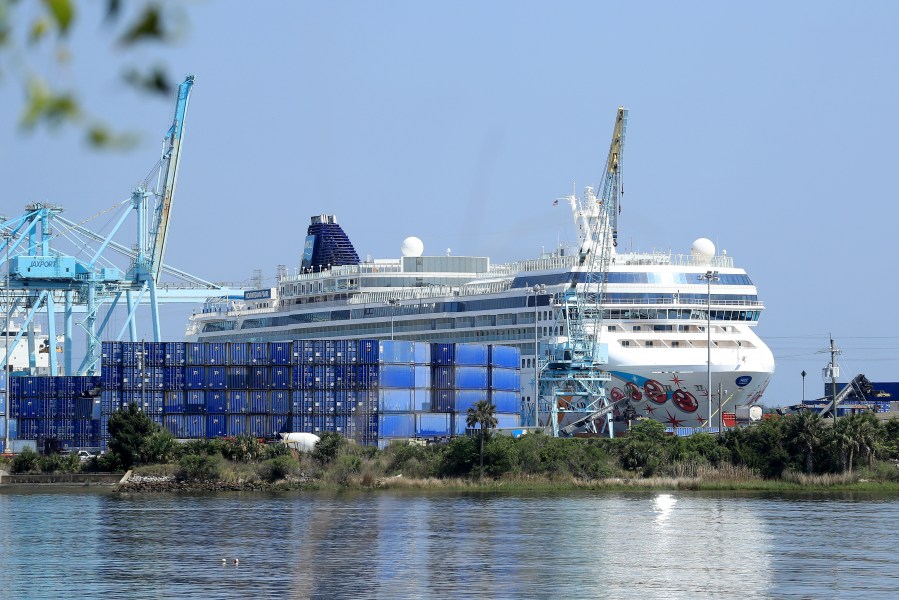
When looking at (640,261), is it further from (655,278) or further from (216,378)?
(216,378)

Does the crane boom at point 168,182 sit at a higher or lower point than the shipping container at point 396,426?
higher

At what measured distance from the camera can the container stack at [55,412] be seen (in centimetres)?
10250

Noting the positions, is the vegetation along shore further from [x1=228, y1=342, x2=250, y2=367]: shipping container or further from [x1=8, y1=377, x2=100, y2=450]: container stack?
[x1=8, y1=377, x2=100, y2=450]: container stack

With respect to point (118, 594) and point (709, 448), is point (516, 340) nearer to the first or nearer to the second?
point (709, 448)

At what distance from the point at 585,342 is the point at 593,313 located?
9.93 feet

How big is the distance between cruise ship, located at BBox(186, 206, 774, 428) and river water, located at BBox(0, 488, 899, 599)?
23569 mm

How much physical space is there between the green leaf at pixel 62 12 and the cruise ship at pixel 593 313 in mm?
97142

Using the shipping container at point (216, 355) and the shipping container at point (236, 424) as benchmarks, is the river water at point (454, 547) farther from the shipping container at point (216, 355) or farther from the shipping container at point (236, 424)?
the shipping container at point (216, 355)

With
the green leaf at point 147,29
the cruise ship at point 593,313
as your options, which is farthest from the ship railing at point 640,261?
the green leaf at point 147,29

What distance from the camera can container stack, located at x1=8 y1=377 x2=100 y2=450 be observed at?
336ft

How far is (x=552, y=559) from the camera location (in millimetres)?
50312

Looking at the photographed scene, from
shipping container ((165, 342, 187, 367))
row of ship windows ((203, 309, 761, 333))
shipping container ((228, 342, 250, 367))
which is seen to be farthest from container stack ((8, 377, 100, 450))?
row of ship windows ((203, 309, 761, 333))

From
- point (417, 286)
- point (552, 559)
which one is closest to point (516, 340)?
point (417, 286)

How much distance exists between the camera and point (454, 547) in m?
53.9
